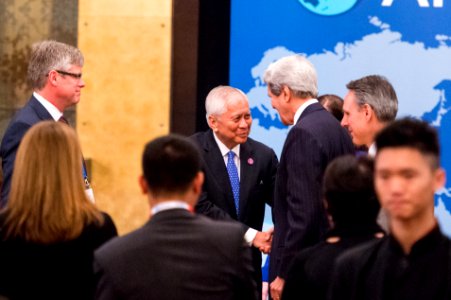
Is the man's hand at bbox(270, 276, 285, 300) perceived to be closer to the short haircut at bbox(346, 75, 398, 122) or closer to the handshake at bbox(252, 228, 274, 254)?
the handshake at bbox(252, 228, 274, 254)

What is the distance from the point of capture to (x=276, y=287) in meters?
5.12

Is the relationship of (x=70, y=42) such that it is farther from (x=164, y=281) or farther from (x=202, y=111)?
(x=164, y=281)

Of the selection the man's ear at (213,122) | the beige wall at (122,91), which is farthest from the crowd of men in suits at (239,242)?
the beige wall at (122,91)

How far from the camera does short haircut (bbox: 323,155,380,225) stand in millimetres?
3475

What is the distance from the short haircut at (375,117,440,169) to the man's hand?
7.23 feet

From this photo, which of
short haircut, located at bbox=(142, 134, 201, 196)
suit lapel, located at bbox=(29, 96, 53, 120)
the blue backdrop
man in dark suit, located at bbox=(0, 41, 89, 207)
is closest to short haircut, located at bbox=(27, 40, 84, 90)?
man in dark suit, located at bbox=(0, 41, 89, 207)

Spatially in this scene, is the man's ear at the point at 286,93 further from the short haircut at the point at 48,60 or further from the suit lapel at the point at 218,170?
the short haircut at the point at 48,60

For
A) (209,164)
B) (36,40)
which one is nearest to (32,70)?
(209,164)

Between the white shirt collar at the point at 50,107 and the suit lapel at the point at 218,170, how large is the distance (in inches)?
36.2

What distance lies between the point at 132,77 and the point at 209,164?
1934 mm

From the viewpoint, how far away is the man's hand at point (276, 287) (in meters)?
5.09

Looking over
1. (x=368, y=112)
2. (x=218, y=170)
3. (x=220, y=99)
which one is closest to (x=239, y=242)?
(x=368, y=112)

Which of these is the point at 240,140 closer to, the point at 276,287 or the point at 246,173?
the point at 246,173

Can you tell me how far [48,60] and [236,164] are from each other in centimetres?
124
